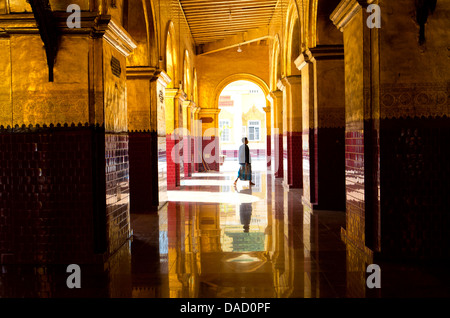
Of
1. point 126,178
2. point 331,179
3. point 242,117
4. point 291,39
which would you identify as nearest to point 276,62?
point 291,39

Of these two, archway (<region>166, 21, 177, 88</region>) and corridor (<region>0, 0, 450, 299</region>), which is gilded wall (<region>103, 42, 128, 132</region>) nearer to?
corridor (<region>0, 0, 450, 299</region>)

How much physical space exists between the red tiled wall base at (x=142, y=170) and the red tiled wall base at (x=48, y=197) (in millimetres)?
3688

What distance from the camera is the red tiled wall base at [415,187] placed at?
456 cm

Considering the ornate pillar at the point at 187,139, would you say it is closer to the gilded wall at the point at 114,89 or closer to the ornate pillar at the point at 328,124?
the ornate pillar at the point at 328,124

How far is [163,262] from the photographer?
15.9 feet

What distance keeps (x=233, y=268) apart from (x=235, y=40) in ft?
46.3

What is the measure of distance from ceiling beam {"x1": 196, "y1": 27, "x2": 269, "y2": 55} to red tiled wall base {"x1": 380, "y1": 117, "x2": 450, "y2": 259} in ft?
41.4

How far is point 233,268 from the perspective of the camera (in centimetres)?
455

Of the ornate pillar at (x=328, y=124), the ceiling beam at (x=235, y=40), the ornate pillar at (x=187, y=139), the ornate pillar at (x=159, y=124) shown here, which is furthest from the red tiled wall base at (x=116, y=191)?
the ceiling beam at (x=235, y=40)

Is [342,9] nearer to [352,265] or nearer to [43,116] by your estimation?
[352,265]

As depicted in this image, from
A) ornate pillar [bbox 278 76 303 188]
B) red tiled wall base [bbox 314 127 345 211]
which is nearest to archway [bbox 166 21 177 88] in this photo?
ornate pillar [bbox 278 76 303 188]

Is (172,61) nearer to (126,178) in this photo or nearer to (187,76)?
(187,76)

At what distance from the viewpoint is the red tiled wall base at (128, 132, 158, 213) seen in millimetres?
8484
